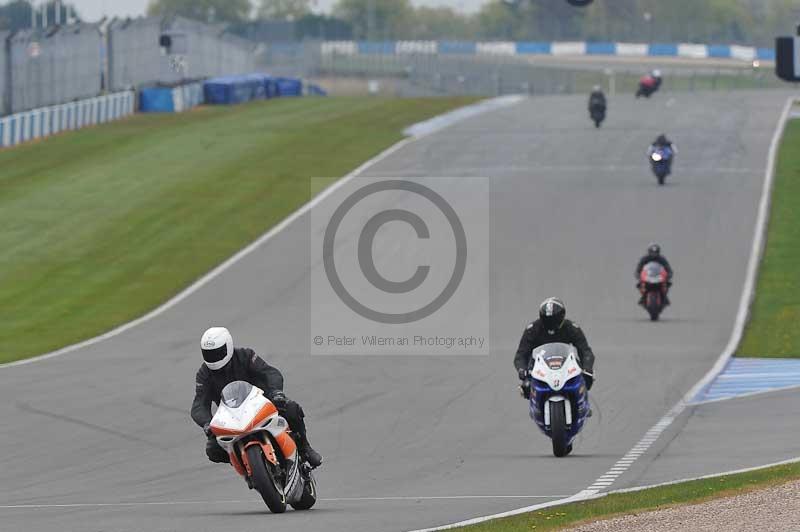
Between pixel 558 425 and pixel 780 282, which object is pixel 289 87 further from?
pixel 558 425

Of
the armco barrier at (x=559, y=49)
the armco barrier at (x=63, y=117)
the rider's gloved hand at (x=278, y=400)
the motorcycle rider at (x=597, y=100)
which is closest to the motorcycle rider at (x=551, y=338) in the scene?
the rider's gloved hand at (x=278, y=400)

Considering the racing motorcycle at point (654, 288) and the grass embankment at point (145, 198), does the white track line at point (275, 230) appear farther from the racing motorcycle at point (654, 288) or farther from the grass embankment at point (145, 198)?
the racing motorcycle at point (654, 288)

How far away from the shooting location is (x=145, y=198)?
148ft

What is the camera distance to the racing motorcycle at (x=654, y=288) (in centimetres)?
2780

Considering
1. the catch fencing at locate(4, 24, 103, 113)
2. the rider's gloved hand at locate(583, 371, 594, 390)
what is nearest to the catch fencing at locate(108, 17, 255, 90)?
the catch fencing at locate(4, 24, 103, 113)

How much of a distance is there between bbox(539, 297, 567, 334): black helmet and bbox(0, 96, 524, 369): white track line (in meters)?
12.0

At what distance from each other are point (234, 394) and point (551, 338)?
5165 millimetres

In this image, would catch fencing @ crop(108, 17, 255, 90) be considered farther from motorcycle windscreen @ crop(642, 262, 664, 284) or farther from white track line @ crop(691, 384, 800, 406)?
white track line @ crop(691, 384, 800, 406)

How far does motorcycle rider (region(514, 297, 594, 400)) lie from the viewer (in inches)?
620

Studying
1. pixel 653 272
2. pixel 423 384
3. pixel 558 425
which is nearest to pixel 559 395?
pixel 558 425

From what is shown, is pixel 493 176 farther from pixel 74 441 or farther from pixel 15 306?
pixel 74 441

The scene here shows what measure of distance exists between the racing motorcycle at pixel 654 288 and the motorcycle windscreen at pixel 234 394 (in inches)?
669

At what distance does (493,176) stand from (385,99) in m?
25.2

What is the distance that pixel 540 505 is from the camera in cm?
1221
